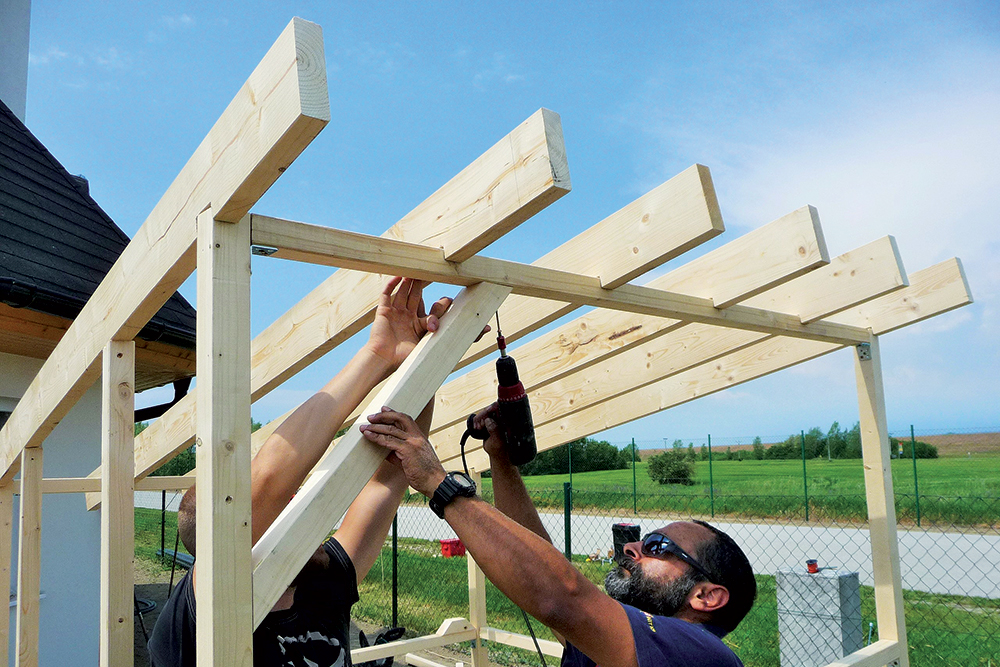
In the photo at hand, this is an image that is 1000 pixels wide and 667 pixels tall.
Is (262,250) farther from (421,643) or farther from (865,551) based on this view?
(865,551)

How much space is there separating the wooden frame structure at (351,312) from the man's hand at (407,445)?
0.05 metres

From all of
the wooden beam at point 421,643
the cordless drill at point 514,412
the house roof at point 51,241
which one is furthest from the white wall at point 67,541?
the cordless drill at point 514,412

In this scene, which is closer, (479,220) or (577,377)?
(479,220)

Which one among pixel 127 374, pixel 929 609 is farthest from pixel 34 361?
pixel 929 609

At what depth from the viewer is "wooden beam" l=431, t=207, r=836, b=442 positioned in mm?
2799

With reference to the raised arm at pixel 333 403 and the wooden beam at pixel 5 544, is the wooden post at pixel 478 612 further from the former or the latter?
the raised arm at pixel 333 403

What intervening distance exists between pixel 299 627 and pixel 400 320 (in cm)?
98

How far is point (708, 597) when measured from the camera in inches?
95.3

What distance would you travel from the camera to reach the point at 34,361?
5352 mm

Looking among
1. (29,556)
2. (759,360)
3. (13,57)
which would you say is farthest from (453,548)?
(13,57)

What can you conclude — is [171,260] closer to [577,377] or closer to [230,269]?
[230,269]

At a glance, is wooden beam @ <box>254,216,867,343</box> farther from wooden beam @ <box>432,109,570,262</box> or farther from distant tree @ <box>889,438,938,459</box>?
distant tree @ <box>889,438,938,459</box>

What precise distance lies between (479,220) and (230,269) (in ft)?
2.20

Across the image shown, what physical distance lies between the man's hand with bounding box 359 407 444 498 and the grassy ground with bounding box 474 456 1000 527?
8842 millimetres
